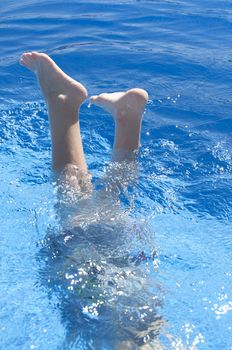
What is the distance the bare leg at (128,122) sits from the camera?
3707 mm

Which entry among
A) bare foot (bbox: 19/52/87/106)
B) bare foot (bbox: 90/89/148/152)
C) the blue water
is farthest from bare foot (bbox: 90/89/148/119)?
the blue water

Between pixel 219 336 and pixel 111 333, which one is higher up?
pixel 111 333

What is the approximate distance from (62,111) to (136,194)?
80 cm

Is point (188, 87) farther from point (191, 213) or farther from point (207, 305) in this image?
point (207, 305)

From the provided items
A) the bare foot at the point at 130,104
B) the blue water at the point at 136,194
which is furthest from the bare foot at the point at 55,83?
the blue water at the point at 136,194

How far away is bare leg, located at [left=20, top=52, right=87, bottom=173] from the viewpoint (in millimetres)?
3572

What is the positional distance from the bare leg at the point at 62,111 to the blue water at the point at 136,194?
0.34m

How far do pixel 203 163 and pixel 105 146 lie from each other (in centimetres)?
80

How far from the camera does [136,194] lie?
13.2 feet

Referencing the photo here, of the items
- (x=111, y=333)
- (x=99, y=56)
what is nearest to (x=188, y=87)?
(x=99, y=56)

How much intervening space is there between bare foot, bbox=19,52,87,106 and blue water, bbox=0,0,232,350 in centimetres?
60

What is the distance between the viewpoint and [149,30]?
7023mm

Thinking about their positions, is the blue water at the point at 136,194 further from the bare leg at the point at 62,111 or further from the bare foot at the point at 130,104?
the bare foot at the point at 130,104

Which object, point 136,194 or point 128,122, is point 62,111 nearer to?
point 128,122
